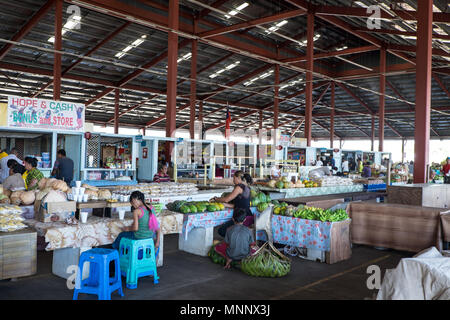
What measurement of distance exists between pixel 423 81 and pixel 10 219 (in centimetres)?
811

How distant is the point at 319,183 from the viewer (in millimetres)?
10531

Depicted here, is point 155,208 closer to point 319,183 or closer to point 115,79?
point 319,183

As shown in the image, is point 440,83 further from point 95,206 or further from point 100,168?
point 95,206

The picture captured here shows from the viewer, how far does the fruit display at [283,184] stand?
30.8ft

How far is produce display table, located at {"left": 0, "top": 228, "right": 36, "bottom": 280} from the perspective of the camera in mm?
4105

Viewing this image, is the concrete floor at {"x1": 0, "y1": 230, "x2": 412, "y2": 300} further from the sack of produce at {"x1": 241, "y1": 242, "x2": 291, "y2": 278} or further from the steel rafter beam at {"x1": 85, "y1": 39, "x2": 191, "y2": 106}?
the steel rafter beam at {"x1": 85, "y1": 39, "x2": 191, "y2": 106}

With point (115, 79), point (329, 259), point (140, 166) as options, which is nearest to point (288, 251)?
point (329, 259)

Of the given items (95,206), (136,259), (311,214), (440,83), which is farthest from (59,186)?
(440,83)

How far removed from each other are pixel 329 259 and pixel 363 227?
1548 millimetres

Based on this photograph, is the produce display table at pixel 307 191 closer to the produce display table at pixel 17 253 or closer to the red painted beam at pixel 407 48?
the produce display table at pixel 17 253

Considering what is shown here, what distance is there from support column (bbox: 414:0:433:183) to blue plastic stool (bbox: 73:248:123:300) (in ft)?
22.9

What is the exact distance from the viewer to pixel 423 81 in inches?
326

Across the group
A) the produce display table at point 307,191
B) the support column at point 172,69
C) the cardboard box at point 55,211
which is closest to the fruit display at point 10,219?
the cardboard box at point 55,211

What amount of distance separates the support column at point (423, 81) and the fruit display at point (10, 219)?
7.74m
